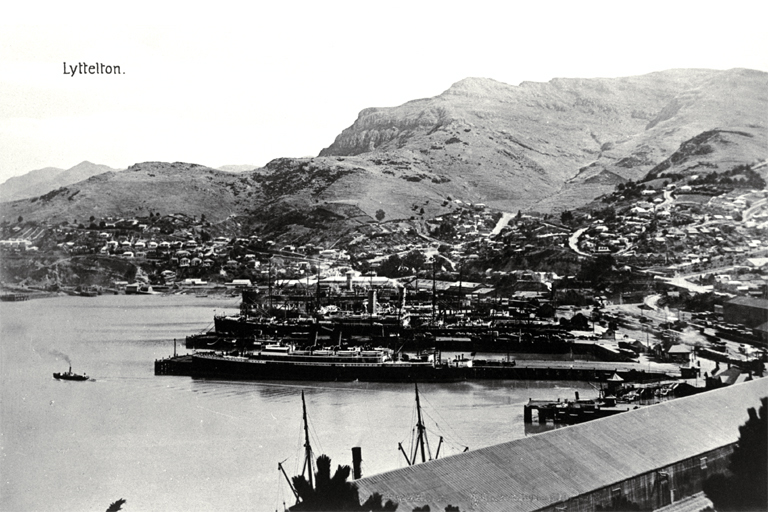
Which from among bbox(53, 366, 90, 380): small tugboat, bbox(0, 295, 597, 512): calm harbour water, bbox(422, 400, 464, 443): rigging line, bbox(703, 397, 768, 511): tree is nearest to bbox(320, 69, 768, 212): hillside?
bbox(0, 295, 597, 512): calm harbour water

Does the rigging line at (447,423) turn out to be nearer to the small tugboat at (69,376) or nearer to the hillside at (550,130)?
the small tugboat at (69,376)

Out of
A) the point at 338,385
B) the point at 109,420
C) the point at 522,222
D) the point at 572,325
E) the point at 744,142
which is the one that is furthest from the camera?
the point at 522,222

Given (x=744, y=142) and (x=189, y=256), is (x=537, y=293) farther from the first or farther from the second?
(x=189, y=256)

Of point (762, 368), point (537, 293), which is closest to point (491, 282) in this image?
point (537, 293)

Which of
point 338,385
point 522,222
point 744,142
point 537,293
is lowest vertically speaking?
point 338,385

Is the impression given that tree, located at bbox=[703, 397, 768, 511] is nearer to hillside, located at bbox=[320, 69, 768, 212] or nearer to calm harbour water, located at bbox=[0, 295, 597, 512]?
calm harbour water, located at bbox=[0, 295, 597, 512]

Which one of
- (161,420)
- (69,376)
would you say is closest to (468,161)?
(69,376)
